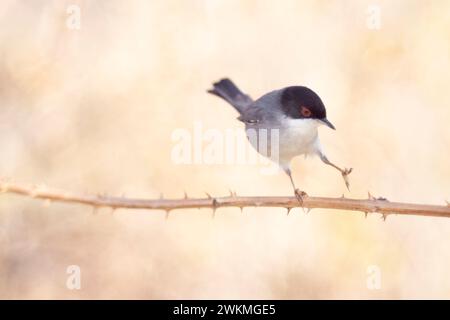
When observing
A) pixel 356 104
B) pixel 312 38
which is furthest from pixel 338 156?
pixel 312 38

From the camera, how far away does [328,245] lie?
6.04 metres

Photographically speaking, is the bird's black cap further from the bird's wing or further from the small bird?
the bird's wing

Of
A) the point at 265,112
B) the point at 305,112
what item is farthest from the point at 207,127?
the point at 305,112

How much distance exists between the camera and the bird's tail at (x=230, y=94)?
17.7 feet

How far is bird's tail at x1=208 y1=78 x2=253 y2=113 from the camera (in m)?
A: 5.39

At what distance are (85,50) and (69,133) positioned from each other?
894 millimetres

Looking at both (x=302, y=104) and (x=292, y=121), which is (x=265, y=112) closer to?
(x=292, y=121)

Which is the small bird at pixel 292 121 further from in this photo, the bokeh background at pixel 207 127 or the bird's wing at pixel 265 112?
the bokeh background at pixel 207 127

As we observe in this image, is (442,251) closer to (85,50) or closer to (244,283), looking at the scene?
(244,283)

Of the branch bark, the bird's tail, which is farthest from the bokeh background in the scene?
the branch bark

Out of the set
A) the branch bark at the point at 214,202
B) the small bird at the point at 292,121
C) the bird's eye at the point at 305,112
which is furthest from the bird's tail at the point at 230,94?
the branch bark at the point at 214,202

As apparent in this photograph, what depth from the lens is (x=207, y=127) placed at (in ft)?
20.8

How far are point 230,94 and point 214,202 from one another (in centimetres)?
298

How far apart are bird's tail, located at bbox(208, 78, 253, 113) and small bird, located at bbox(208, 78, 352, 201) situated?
45cm
